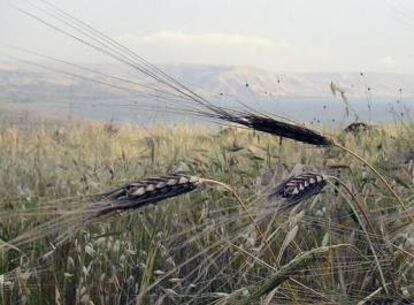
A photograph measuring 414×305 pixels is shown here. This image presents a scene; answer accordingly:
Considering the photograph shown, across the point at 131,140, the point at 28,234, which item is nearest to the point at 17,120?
the point at 131,140

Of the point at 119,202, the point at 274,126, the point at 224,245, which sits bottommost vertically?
the point at 224,245

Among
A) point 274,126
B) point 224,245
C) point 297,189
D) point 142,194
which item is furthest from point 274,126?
point 224,245

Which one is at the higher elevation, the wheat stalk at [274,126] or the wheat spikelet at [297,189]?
the wheat stalk at [274,126]

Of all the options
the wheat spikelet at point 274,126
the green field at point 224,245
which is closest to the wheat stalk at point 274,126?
the wheat spikelet at point 274,126

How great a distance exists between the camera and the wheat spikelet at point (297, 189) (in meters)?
1.78

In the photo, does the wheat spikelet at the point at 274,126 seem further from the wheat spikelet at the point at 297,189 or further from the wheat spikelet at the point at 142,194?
the wheat spikelet at the point at 142,194

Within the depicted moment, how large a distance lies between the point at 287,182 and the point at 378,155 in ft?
7.68

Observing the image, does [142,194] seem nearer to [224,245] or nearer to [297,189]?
[297,189]

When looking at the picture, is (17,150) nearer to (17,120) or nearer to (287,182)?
(17,120)

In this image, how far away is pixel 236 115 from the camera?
183cm

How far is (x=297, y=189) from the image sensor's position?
1.78m

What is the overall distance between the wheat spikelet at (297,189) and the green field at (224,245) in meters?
0.04

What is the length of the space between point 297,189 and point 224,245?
64 cm

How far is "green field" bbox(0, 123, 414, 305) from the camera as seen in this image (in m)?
2.06
